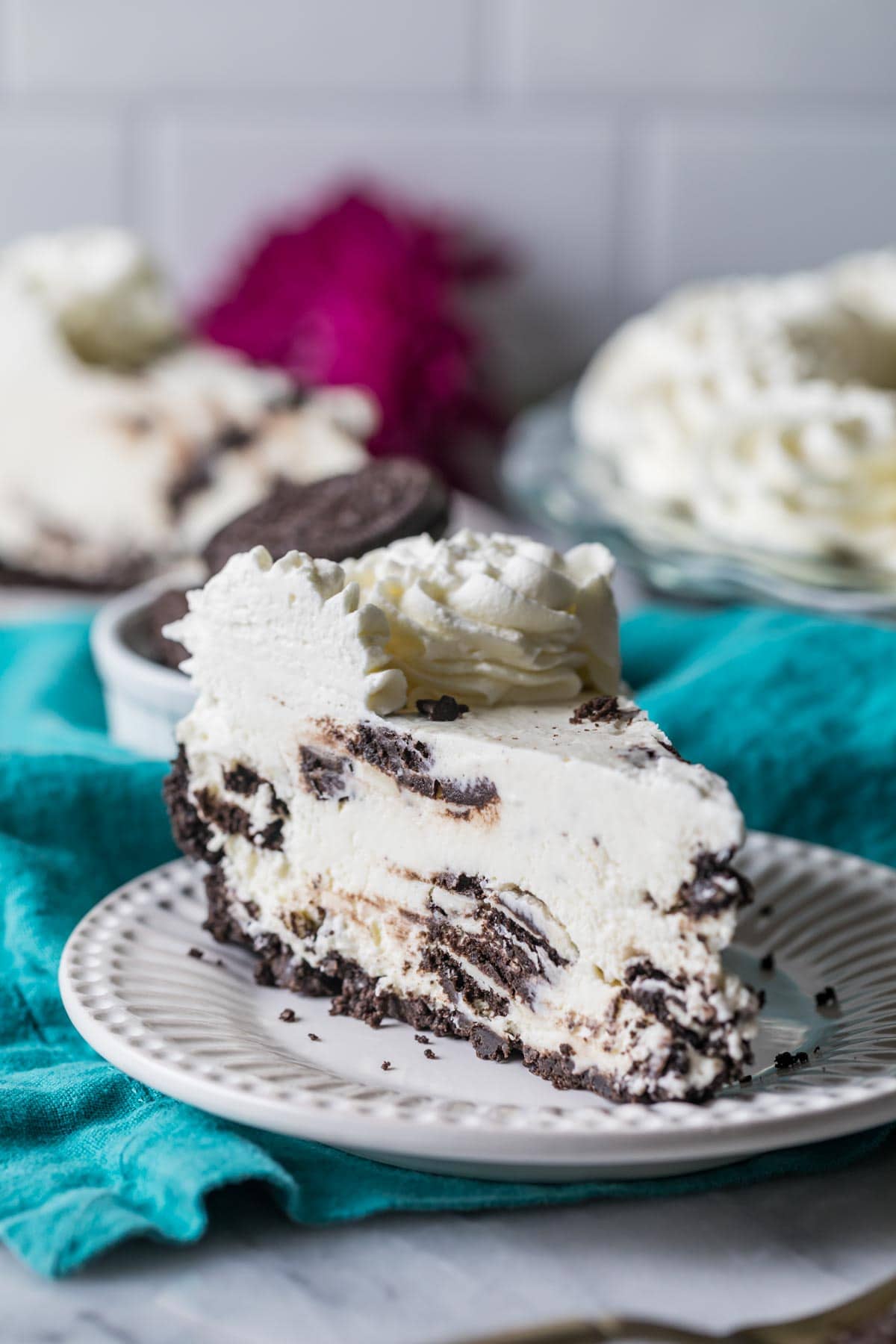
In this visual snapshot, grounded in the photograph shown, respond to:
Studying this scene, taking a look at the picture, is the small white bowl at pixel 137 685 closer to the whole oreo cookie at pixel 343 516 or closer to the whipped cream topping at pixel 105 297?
the whole oreo cookie at pixel 343 516

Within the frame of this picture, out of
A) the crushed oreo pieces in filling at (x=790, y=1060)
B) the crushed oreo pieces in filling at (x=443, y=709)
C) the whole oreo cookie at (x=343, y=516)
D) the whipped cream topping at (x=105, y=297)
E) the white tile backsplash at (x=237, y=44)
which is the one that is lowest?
the crushed oreo pieces in filling at (x=790, y=1060)

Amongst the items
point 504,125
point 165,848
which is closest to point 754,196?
point 504,125

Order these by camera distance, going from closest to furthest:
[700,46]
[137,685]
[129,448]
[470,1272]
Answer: [470,1272] < [137,685] < [129,448] < [700,46]

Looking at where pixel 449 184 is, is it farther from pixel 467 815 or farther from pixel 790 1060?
pixel 790 1060

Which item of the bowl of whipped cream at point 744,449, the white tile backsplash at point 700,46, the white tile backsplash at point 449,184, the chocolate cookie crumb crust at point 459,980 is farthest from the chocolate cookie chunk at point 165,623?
the white tile backsplash at point 700,46

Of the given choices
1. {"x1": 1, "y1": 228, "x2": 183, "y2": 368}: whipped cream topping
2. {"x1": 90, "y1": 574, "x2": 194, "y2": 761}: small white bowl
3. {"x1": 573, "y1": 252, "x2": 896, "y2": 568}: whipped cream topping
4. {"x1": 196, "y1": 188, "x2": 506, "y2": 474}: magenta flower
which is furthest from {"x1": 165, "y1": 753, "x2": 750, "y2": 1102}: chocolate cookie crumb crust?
{"x1": 196, "y1": 188, "x2": 506, "y2": 474}: magenta flower

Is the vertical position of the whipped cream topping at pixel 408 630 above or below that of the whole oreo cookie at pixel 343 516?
above

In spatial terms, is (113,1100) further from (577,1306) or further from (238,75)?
(238,75)

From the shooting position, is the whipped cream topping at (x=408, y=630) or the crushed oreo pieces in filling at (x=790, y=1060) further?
the whipped cream topping at (x=408, y=630)
